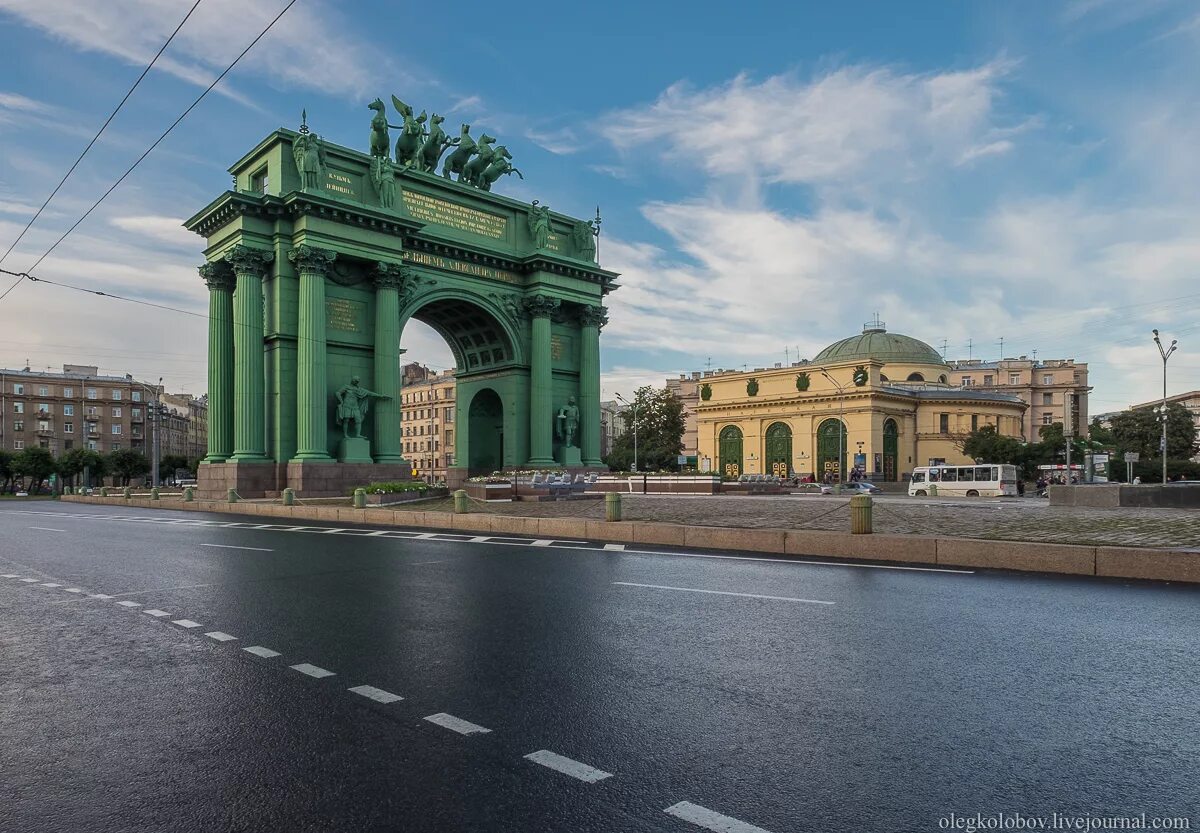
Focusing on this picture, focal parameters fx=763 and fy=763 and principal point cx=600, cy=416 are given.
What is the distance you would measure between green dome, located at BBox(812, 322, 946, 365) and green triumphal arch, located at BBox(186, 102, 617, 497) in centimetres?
5479

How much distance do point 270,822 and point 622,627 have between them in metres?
4.11

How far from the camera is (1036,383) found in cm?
10181

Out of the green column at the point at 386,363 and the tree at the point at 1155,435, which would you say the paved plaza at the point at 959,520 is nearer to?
the green column at the point at 386,363

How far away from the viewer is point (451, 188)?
4075cm

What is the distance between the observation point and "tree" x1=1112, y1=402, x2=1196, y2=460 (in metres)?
82.6

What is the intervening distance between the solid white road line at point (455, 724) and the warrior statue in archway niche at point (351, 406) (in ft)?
105

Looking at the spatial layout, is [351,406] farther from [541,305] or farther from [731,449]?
[731,449]

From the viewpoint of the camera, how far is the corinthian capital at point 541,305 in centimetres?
4294

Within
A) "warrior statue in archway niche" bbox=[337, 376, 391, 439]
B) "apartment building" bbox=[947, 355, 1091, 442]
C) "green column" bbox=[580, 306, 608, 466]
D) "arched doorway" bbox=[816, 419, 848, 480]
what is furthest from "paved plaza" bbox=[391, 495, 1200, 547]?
"apartment building" bbox=[947, 355, 1091, 442]

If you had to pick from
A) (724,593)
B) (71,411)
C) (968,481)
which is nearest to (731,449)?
(968,481)

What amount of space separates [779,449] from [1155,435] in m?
41.3

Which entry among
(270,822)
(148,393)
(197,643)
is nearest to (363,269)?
(197,643)

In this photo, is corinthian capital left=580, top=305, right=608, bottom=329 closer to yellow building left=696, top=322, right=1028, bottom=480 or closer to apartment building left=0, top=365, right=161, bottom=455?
yellow building left=696, top=322, right=1028, bottom=480

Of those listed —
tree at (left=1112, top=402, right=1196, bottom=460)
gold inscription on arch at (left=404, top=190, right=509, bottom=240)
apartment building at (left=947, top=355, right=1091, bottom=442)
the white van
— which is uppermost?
gold inscription on arch at (left=404, top=190, right=509, bottom=240)
